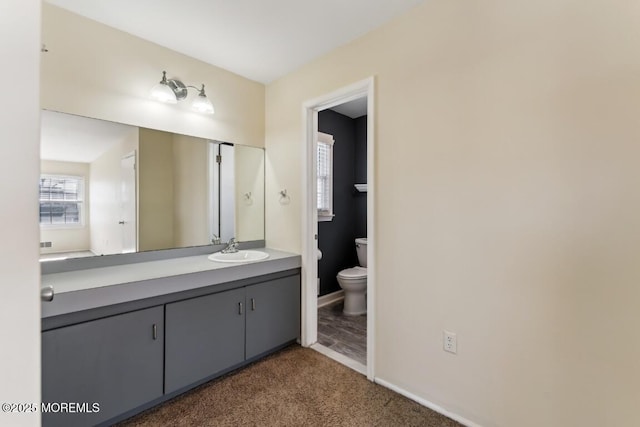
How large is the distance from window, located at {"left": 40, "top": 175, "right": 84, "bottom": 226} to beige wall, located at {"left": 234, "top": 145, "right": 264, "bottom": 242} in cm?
117

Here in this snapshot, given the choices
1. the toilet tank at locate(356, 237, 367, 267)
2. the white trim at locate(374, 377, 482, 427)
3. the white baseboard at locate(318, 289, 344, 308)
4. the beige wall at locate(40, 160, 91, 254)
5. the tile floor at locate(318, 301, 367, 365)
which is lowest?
the tile floor at locate(318, 301, 367, 365)

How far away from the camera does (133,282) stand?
5.41 ft

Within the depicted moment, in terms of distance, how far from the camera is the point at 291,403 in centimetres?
181

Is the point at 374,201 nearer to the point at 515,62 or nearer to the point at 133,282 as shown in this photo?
the point at 515,62

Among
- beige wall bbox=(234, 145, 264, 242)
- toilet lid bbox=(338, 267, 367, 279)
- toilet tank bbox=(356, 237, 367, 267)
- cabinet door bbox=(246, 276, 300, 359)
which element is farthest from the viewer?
toilet tank bbox=(356, 237, 367, 267)

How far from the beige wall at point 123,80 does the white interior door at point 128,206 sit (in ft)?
1.01

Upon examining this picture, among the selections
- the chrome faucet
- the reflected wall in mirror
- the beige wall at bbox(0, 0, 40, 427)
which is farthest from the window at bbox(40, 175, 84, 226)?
the beige wall at bbox(0, 0, 40, 427)

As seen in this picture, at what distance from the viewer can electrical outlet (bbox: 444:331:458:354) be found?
1.66 metres

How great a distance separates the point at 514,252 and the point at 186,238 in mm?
2304

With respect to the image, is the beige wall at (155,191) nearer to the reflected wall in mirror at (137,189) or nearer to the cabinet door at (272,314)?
the reflected wall in mirror at (137,189)

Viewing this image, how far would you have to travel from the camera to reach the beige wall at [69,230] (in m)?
1.80

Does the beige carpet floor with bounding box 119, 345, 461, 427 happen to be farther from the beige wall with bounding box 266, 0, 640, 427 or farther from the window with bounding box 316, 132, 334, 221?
the window with bounding box 316, 132, 334, 221

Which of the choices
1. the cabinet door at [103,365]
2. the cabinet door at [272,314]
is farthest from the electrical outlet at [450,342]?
the cabinet door at [103,365]

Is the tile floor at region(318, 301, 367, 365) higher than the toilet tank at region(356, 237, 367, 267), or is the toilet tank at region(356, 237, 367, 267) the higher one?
the toilet tank at region(356, 237, 367, 267)
